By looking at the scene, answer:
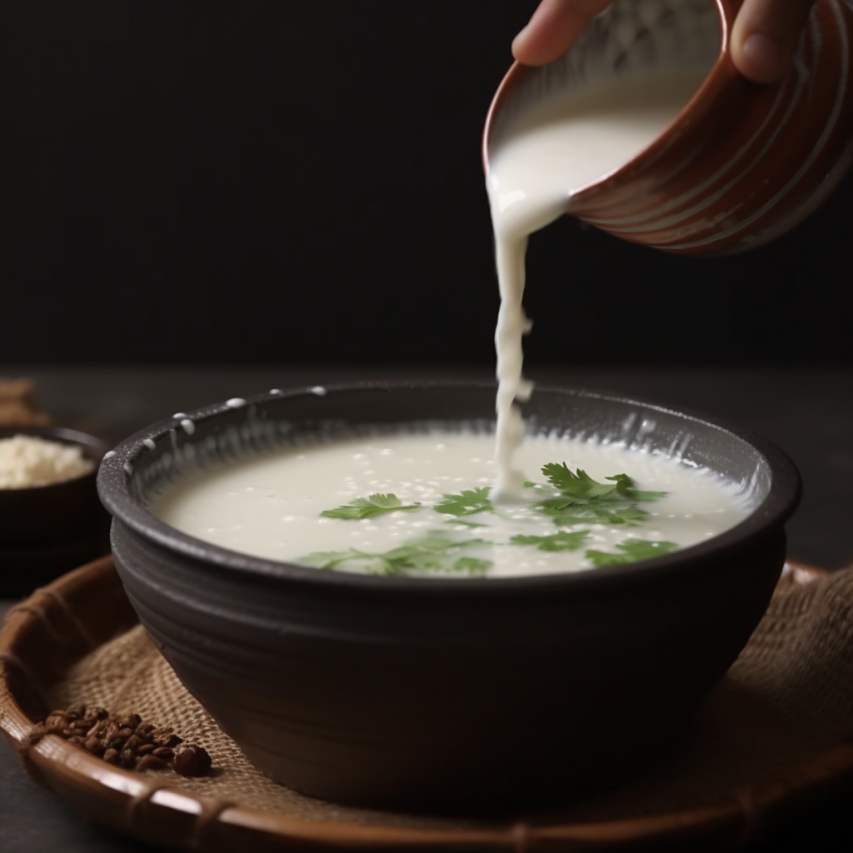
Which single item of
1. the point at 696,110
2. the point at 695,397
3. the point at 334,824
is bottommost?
the point at 695,397

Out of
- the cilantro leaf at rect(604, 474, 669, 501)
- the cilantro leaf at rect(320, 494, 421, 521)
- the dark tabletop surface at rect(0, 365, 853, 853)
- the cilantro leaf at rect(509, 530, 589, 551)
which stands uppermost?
Result: the cilantro leaf at rect(509, 530, 589, 551)

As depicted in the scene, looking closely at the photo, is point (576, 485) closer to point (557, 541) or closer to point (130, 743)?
point (557, 541)

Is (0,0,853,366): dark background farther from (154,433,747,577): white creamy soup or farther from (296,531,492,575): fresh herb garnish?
(296,531,492,575): fresh herb garnish

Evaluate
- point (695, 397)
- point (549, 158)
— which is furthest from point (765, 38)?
point (695, 397)

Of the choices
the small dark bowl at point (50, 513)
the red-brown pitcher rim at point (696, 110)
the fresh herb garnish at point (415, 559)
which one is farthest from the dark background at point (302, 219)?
the fresh herb garnish at point (415, 559)

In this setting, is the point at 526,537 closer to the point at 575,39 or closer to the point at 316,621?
the point at 316,621

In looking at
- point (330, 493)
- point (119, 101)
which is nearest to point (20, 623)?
point (330, 493)

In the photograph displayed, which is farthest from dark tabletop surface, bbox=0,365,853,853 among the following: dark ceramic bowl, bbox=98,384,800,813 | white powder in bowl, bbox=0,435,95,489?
dark ceramic bowl, bbox=98,384,800,813
